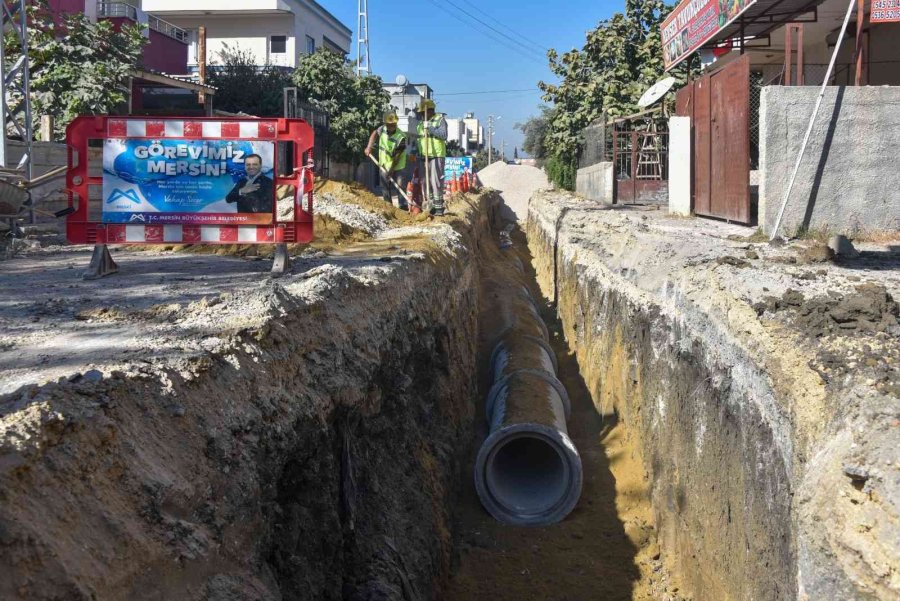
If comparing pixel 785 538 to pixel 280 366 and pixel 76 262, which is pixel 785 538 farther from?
pixel 76 262

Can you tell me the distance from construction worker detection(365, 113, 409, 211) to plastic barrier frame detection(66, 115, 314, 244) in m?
7.83

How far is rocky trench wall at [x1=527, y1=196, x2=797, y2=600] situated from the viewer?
14.5ft

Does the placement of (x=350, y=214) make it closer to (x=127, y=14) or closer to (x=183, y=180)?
(x=183, y=180)

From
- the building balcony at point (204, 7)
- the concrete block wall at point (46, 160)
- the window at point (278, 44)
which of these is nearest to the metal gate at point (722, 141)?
the concrete block wall at point (46, 160)

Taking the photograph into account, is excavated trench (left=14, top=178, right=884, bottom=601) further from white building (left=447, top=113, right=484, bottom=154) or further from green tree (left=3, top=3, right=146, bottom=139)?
white building (left=447, top=113, right=484, bottom=154)

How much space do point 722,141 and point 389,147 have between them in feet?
18.5

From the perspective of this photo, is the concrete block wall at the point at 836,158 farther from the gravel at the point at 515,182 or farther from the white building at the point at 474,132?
the white building at the point at 474,132

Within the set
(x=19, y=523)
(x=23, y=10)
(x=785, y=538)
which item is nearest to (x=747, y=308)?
(x=785, y=538)

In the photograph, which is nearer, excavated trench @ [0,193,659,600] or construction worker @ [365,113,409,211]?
excavated trench @ [0,193,659,600]

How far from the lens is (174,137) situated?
6738 mm

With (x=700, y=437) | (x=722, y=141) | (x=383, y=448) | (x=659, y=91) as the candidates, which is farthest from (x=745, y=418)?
(x=659, y=91)

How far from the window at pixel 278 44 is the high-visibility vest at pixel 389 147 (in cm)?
2236

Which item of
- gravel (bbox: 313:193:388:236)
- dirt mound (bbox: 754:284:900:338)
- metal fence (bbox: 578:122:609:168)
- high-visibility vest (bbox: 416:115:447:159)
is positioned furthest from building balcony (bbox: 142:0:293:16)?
dirt mound (bbox: 754:284:900:338)

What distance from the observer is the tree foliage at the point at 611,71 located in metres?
26.0
